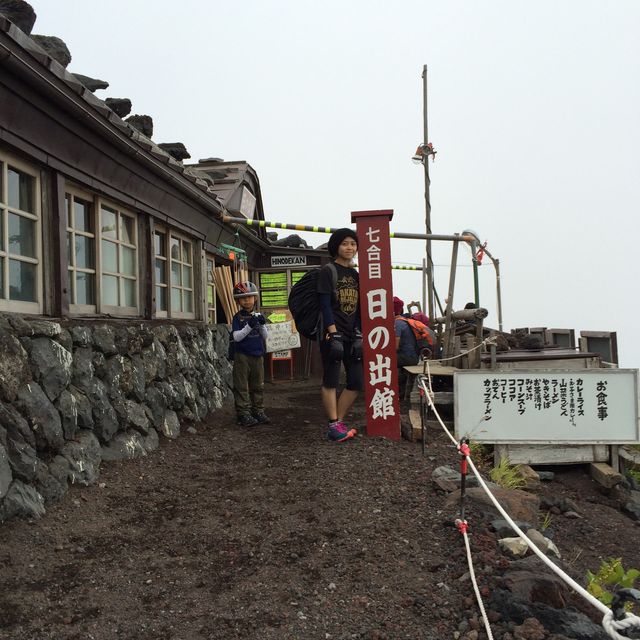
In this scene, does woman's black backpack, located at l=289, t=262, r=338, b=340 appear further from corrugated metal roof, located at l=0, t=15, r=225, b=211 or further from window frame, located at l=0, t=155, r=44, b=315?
window frame, located at l=0, t=155, r=44, b=315

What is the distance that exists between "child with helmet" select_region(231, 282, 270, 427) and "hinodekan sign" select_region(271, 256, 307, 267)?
608cm

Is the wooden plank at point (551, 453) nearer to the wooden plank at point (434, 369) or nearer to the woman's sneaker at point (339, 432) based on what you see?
the wooden plank at point (434, 369)

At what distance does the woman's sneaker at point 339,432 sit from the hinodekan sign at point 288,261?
771 cm

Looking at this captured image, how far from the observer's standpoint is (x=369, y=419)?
627 cm

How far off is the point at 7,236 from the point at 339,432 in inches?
147

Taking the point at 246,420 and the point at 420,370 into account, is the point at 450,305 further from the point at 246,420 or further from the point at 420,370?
the point at 246,420

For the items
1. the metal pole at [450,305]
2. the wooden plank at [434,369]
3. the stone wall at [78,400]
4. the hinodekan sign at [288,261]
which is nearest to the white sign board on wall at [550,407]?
the wooden plank at [434,369]

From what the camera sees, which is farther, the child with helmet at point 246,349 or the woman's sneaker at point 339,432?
the child with helmet at point 246,349

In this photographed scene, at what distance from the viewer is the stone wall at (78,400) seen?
391cm

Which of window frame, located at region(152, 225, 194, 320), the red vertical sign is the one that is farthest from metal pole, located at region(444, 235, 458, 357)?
window frame, located at region(152, 225, 194, 320)

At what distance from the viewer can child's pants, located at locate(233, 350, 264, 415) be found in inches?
293

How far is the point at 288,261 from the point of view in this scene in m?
13.5

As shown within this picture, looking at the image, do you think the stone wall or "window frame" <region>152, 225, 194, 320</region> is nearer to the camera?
the stone wall

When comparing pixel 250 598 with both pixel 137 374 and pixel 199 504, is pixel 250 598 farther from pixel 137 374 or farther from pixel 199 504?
pixel 137 374
